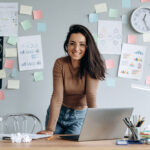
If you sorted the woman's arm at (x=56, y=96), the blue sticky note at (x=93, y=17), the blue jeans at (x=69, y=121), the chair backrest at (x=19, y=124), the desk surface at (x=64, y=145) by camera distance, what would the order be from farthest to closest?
the blue sticky note at (x=93, y=17)
the chair backrest at (x=19, y=124)
the blue jeans at (x=69, y=121)
the woman's arm at (x=56, y=96)
the desk surface at (x=64, y=145)

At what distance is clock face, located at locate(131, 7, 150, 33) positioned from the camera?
126 inches

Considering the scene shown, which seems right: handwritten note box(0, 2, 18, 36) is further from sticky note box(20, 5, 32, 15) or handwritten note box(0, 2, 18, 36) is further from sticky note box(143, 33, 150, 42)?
sticky note box(143, 33, 150, 42)

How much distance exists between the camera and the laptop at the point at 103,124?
150cm

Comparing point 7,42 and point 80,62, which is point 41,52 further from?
point 80,62

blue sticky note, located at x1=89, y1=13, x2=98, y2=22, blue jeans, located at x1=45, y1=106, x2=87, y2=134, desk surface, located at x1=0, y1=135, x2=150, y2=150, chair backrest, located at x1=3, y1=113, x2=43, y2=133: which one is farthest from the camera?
blue sticky note, located at x1=89, y1=13, x2=98, y2=22

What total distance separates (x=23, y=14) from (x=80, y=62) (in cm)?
126

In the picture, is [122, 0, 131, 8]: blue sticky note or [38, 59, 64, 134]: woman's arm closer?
[38, 59, 64, 134]: woman's arm

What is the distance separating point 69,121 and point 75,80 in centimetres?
31

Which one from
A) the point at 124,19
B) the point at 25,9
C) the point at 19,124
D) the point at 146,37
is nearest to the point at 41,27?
the point at 25,9

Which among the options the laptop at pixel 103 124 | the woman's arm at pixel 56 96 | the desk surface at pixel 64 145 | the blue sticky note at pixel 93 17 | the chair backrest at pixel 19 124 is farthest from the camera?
the blue sticky note at pixel 93 17

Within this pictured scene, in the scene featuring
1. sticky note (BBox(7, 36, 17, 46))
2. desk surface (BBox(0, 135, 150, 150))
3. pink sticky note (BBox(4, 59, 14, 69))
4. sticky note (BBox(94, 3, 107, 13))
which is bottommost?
desk surface (BBox(0, 135, 150, 150))

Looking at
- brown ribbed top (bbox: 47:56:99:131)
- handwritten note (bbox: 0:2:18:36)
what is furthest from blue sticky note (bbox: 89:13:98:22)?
brown ribbed top (bbox: 47:56:99:131)

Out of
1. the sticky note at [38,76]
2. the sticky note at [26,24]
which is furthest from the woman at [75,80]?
the sticky note at [26,24]

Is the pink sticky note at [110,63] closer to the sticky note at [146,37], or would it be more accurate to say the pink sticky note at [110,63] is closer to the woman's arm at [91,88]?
the sticky note at [146,37]
